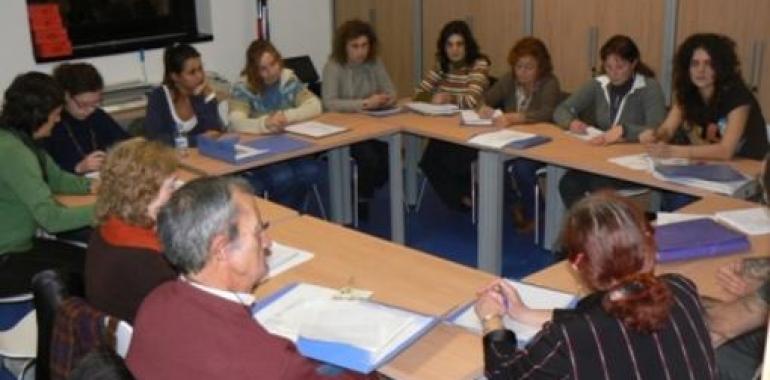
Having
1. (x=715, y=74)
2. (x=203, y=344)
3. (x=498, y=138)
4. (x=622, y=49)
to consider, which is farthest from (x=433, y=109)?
(x=203, y=344)

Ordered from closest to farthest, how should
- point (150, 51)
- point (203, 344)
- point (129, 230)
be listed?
1. point (203, 344)
2. point (129, 230)
3. point (150, 51)

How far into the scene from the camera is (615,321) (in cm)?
183

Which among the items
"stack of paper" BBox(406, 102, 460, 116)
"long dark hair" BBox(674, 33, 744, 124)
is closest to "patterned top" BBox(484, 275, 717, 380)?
"long dark hair" BBox(674, 33, 744, 124)

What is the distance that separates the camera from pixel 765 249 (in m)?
2.83

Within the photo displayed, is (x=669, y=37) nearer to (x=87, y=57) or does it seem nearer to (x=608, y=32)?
(x=608, y=32)

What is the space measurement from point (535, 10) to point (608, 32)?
1.87ft

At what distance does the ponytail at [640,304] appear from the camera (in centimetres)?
182

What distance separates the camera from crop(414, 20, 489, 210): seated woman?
5.26 metres

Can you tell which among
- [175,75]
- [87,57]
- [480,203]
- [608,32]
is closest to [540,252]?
[480,203]

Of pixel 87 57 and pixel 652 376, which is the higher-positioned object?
pixel 87 57

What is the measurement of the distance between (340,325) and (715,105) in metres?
2.45

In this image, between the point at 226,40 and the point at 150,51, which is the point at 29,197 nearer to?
the point at 150,51

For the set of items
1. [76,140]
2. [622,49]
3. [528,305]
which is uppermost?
[622,49]

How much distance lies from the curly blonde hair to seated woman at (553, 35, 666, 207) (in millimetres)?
2414
